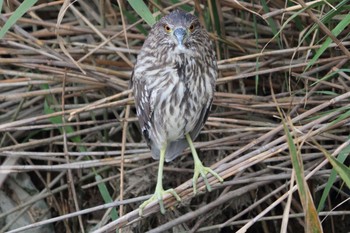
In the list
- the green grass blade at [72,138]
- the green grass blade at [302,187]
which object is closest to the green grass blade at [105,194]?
the green grass blade at [72,138]

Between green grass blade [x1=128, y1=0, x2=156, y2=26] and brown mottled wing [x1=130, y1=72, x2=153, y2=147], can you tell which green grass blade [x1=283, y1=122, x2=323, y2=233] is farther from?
brown mottled wing [x1=130, y1=72, x2=153, y2=147]

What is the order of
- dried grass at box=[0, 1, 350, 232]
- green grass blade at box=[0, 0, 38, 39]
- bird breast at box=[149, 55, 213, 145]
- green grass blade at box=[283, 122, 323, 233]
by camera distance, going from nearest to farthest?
A: green grass blade at box=[283, 122, 323, 233] < green grass blade at box=[0, 0, 38, 39] < bird breast at box=[149, 55, 213, 145] < dried grass at box=[0, 1, 350, 232]

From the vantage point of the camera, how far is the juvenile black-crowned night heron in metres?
3.11

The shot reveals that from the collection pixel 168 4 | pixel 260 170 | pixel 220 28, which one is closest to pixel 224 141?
pixel 260 170

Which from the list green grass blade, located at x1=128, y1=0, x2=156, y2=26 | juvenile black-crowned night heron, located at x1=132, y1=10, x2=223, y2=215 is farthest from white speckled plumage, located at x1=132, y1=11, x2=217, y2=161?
green grass blade, located at x1=128, y1=0, x2=156, y2=26

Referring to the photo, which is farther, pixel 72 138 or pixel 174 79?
pixel 72 138

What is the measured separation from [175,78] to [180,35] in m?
0.21

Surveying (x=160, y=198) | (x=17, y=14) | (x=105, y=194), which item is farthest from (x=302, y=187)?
(x=105, y=194)

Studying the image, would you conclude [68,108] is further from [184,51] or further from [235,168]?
[235,168]

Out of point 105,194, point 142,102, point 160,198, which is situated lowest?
point 105,194

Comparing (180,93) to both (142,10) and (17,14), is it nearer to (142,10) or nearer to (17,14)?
(142,10)

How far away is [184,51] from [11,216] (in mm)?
1454

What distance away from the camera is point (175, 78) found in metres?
3.19

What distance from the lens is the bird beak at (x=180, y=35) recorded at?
9.97ft
